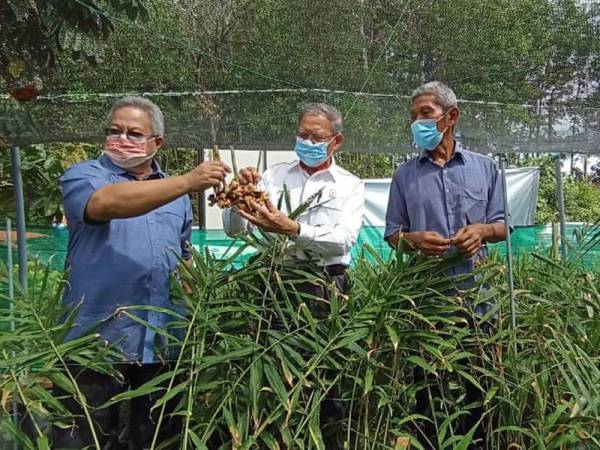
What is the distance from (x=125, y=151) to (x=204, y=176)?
1.17ft

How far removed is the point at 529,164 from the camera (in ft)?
34.9

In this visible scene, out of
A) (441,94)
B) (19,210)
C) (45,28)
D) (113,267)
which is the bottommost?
(113,267)

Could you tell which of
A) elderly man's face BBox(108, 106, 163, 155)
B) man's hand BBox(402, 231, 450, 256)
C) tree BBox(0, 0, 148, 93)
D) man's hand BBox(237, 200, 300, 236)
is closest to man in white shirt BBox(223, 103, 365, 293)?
man's hand BBox(237, 200, 300, 236)

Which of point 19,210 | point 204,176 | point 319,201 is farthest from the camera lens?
point 19,210

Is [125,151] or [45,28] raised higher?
[45,28]

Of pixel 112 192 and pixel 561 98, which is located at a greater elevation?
pixel 561 98

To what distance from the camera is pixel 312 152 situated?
216 centimetres

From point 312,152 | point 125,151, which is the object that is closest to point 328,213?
point 312,152

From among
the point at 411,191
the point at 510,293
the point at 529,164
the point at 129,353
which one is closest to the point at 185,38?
the point at 411,191

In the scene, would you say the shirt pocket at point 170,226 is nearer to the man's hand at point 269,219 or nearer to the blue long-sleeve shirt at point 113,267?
the blue long-sleeve shirt at point 113,267

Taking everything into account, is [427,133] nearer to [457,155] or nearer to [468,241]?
[457,155]

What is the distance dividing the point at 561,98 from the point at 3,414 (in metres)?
2.85

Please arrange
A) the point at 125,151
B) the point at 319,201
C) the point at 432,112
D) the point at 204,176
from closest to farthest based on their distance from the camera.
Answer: the point at 204,176 < the point at 125,151 < the point at 319,201 < the point at 432,112

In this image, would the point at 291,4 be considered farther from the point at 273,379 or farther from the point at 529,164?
the point at 529,164
